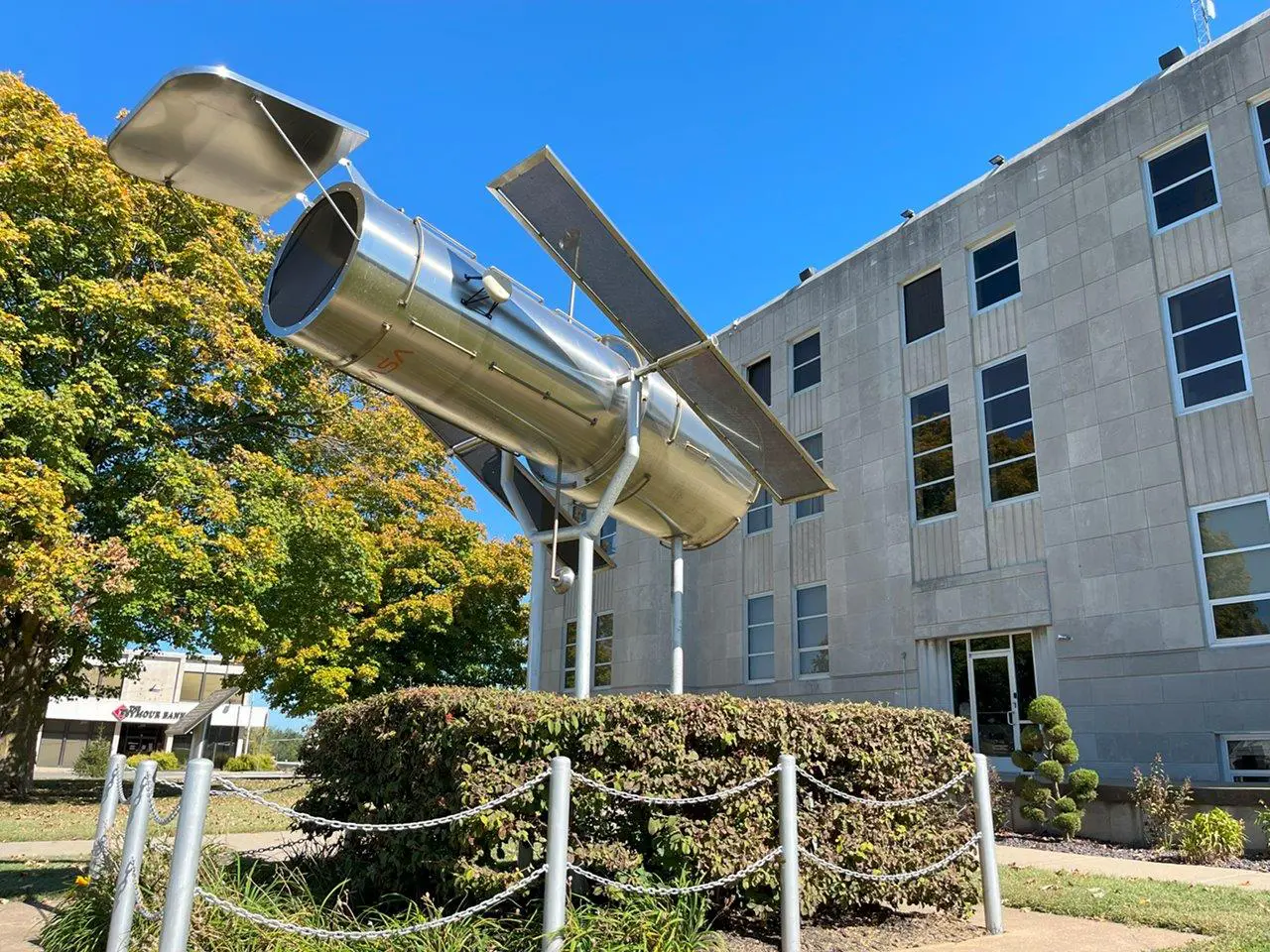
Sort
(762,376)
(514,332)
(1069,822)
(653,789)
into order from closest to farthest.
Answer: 1. (653,789)
2. (514,332)
3. (1069,822)
4. (762,376)

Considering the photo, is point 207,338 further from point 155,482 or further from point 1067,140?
point 1067,140

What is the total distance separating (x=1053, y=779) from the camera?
13.2 metres

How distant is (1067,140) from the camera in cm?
1816

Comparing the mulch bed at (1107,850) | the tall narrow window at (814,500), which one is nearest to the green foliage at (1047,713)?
the mulch bed at (1107,850)

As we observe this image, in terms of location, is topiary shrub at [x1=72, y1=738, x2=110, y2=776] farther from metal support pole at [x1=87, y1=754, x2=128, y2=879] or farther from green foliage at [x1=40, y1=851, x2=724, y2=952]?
green foliage at [x1=40, y1=851, x2=724, y2=952]

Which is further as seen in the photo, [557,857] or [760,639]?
[760,639]

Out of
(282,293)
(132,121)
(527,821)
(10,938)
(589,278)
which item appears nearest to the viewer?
(527,821)

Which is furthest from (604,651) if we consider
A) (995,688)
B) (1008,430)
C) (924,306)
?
(1008,430)

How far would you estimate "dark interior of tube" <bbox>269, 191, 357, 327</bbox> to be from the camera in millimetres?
6734

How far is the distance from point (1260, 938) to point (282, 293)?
8347mm

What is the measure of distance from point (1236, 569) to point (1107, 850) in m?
5.39

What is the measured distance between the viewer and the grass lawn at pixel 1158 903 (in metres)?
6.27

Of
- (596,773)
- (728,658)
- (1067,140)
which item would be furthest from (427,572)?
(596,773)

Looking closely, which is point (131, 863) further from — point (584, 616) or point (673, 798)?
point (584, 616)
